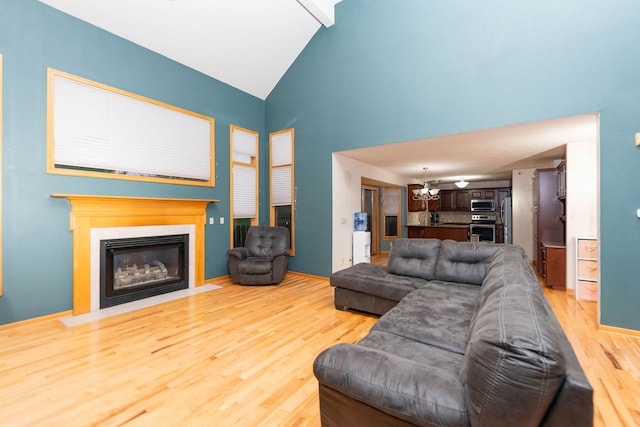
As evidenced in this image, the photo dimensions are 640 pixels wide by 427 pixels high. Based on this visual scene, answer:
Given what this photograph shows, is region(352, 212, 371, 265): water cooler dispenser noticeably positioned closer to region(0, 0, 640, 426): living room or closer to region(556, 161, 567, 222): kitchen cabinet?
region(0, 0, 640, 426): living room

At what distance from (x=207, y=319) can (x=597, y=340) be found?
14.0 feet

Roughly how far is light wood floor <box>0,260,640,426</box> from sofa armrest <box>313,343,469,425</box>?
27.2 inches

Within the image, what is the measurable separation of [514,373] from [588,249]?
179 inches

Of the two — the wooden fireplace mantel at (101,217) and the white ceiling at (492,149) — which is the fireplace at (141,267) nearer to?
the wooden fireplace mantel at (101,217)

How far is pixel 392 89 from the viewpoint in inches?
177

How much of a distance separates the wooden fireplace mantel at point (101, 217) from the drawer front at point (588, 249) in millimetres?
5978

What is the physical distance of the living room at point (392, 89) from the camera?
3.07m

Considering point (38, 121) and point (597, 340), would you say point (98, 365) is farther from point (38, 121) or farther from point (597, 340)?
point (597, 340)

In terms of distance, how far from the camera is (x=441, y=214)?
1038 cm

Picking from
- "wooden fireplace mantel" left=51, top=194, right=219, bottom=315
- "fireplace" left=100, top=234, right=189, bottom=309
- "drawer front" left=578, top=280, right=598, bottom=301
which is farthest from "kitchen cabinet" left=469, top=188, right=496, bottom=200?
"fireplace" left=100, top=234, right=189, bottom=309

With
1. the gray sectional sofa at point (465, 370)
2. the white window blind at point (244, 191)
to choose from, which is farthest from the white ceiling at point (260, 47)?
the gray sectional sofa at point (465, 370)

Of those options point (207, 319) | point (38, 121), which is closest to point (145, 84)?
point (38, 121)

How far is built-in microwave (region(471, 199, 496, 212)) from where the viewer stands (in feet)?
30.0

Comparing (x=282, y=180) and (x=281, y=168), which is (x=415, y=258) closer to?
(x=282, y=180)
